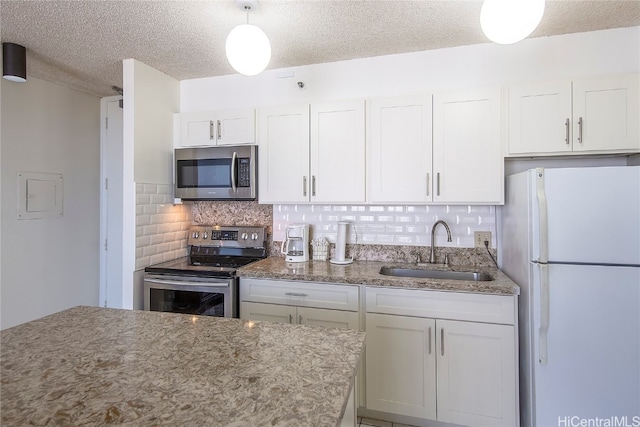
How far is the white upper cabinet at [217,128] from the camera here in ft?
8.24

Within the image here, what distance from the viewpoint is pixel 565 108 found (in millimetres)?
1959

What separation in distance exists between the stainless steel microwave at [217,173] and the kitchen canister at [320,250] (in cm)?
59

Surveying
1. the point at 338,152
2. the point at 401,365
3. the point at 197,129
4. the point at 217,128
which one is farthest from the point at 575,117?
the point at 197,129

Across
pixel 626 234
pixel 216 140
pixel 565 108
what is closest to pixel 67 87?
pixel 216 140

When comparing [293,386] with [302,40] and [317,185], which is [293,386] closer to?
[317,185]

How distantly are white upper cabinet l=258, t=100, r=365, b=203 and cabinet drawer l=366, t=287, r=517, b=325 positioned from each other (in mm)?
678

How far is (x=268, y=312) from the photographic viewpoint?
2166 mm

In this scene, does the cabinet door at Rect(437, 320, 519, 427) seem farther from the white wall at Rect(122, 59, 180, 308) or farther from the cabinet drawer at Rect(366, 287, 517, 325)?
the white wall at Rect(122, 59, 180, 308)

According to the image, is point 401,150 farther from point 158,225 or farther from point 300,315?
point 158,225

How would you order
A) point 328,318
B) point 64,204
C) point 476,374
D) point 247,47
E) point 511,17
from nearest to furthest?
1. point 511,17
2. point 247,47
3. point 476,374
4. point 328,318
5. point 64,204

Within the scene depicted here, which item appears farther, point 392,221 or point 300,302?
point 392,221

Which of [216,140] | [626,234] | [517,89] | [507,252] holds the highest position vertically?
[517,89]

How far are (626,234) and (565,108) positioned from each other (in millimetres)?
811

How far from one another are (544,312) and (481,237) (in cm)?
77
